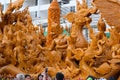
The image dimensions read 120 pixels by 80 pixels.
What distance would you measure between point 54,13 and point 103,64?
8.62 ft

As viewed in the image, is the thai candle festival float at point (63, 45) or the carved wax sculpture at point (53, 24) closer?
the thai candle festival float at point (63, 45)

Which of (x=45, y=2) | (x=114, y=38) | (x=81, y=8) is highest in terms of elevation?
(x=81, y=8)

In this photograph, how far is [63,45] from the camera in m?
8.91

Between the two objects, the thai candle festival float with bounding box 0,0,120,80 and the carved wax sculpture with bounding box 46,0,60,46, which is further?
the carved wax sculpture with bounding box 46,0,60,46

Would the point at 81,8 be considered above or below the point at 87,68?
above

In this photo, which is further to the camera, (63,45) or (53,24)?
(53,24)

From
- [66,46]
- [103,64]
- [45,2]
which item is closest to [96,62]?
[103,64]

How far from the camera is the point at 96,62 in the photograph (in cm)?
809

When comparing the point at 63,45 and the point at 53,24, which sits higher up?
the point at 53,24

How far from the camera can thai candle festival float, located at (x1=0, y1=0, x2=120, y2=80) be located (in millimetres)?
7918

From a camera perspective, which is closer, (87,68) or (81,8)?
(87,68)

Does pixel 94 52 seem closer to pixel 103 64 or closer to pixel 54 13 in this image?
pixel 103 64

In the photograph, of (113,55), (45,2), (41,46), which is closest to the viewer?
(113,55)

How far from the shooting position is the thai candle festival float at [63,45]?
312 inches
